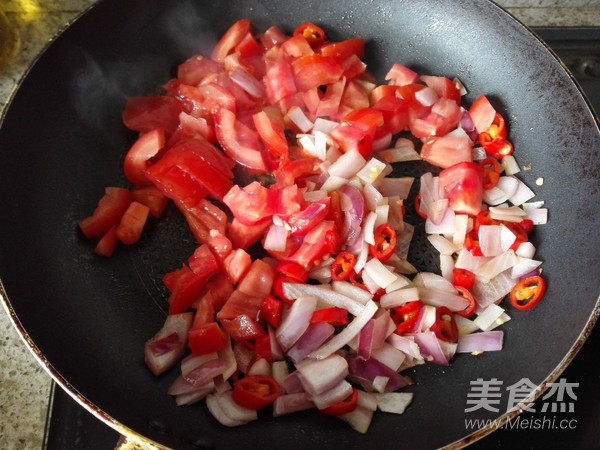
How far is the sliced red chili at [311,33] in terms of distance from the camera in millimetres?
2002

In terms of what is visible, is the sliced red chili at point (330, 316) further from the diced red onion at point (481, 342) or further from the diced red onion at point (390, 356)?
the diced red onion at point (481, 342)

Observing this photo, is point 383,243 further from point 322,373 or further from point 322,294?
point 322,373

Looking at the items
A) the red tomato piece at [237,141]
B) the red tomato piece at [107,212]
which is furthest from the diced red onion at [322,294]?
the red tomato piece at [107,212]

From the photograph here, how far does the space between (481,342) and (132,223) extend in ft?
A: 3.45

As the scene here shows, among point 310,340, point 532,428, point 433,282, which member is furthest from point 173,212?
point 532,428

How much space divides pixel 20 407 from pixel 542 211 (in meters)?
1.61

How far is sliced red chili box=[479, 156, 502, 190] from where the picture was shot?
1.82m

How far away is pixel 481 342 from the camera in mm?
1591

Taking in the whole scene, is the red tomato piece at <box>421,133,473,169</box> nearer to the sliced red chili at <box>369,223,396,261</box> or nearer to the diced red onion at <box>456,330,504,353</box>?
the sliced red chili at <box>369,223,396,261</box>

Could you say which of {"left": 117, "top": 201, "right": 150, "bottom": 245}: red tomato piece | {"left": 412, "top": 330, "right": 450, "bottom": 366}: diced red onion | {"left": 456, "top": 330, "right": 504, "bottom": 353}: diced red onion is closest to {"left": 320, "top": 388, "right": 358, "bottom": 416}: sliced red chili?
{"left": 412, "top": 330, "right": 450, "bottom": 366}: diced red onion

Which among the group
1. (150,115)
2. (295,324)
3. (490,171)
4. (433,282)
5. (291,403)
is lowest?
(291,403)

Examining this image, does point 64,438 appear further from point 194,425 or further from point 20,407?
point 194,425

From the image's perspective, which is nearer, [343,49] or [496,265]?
[496,265]

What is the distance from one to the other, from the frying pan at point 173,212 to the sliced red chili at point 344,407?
37 mm
